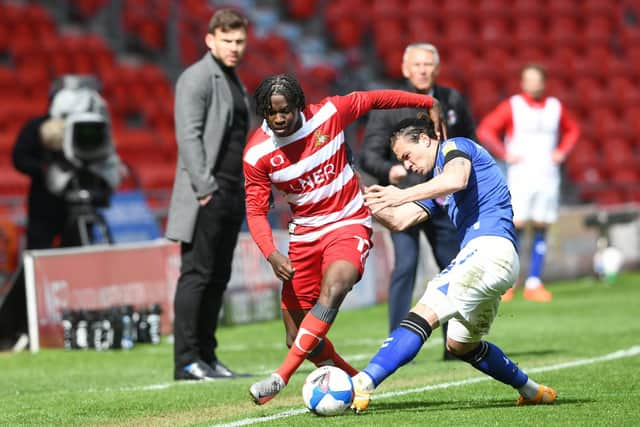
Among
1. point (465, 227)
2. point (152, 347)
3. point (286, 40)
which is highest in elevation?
point (286, 40)

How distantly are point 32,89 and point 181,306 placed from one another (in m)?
10.1

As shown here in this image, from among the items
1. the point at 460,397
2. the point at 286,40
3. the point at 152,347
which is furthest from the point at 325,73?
the point at 460,397

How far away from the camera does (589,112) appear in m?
23.5

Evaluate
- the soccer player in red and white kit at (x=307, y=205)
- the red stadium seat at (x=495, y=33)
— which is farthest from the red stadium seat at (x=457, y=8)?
the soccer player in red and white kit at (x=307, y=205)

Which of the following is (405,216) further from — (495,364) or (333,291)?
(495,364)

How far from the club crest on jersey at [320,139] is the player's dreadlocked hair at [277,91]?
22 centimetres

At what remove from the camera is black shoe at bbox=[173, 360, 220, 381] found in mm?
8602

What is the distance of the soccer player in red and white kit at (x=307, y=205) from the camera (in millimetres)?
6766

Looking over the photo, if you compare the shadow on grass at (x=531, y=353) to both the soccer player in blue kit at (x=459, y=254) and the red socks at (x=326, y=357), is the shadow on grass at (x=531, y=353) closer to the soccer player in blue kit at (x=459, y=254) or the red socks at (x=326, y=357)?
the red socks at (x=326, y=357)

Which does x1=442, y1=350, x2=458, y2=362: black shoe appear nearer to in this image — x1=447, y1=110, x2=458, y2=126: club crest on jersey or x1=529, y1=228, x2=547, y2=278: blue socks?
x1=447, y1=110, x2=458, y2=126: club crest on jersey

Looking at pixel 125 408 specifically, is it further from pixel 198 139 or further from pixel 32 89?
pixel 32 89

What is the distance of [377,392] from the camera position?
766cm

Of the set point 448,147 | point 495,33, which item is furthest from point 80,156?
point 495,33

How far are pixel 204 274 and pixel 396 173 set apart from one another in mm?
1448
